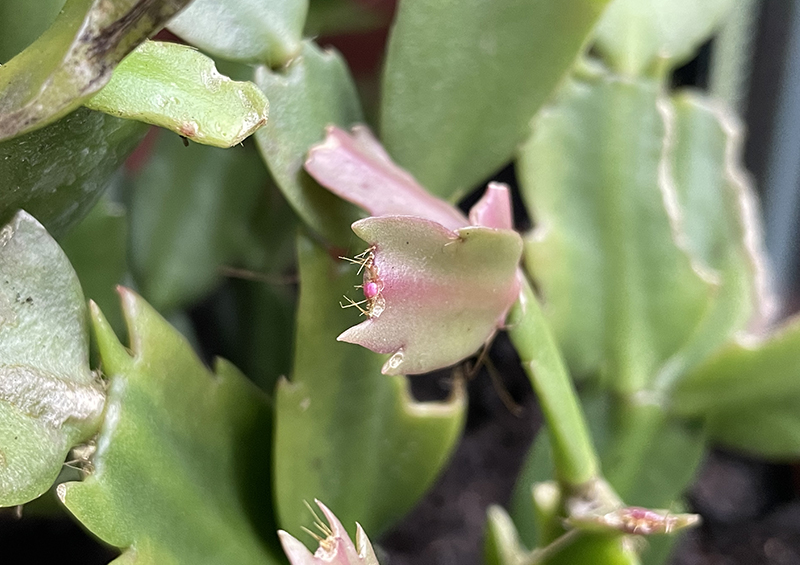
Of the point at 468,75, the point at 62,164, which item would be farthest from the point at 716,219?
the point at 62,164

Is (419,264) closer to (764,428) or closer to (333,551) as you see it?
(333,551)

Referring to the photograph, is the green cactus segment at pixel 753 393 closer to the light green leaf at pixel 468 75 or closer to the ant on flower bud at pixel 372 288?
the light green leaf at pixel 468 75

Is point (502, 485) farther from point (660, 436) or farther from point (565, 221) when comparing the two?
point (565, 221)

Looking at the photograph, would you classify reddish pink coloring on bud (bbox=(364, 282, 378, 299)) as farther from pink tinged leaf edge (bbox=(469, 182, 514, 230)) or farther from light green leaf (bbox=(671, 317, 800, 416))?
light green leaf (bbox=(671, 317, 800, 416))

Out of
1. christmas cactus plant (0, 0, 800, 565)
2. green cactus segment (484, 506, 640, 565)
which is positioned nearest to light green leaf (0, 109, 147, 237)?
christmas cactus plant (0, 0, 800, 565)

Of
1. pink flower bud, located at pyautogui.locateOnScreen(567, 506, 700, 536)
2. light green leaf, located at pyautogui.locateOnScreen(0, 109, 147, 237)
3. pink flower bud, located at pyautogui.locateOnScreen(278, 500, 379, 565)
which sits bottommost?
pink flower bud, located at pyautogui.locateOnScreen(567, 506, 700, 536)

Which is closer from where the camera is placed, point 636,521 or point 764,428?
point 636,521

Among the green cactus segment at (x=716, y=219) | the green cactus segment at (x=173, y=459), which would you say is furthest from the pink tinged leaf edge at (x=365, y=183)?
the green cactus segment at (x=716, y=219)
